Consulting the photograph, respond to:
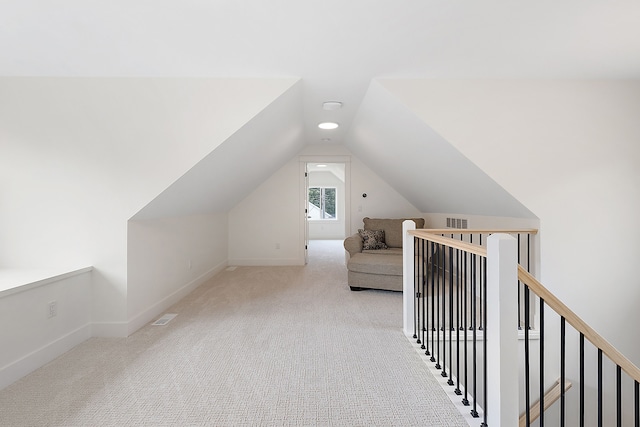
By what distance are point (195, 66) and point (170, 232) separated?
5.78ft

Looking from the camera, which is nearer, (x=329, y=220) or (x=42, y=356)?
(x=42, y=356)

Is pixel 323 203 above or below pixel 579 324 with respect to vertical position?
above

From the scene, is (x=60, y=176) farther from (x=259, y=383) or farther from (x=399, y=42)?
(x=399, y=42)

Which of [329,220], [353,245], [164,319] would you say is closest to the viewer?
[164,319]

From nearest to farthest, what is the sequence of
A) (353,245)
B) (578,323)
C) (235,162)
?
(578,323)
(235,162)
(353,245)

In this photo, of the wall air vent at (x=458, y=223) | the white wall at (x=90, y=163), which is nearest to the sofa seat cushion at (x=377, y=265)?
the wall air vent at (x=458, y=223)

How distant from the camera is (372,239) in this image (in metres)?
4.91

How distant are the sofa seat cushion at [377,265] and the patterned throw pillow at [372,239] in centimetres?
69

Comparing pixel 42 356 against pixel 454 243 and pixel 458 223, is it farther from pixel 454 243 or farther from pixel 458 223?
pixel 458 223

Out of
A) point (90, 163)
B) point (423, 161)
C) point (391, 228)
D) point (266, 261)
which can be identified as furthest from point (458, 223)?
point (90, 163)

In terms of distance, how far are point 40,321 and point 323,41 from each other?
8.90 feet

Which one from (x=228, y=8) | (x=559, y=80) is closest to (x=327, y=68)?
(x=228, y=8)

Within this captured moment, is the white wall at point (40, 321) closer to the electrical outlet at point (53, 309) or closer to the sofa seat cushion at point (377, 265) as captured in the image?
the electrical outlet at point (53, 309)

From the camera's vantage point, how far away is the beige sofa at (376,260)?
3.98m
